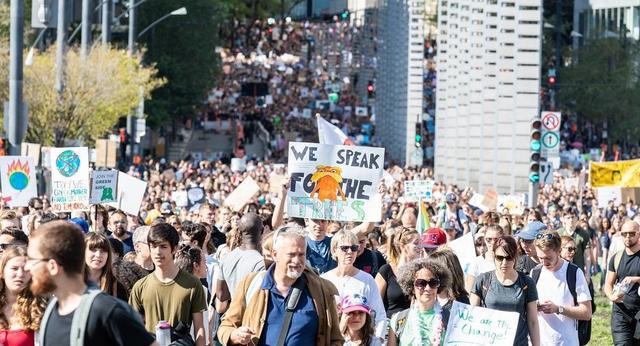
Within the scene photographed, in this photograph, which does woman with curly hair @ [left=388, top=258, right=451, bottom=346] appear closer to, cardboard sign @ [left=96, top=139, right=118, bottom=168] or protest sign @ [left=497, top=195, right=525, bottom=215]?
protest sign @ [left=497, top=195, right=525, bottom=215]

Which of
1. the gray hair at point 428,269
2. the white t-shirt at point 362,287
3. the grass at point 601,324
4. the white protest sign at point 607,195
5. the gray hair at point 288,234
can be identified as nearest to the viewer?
the gray hair at point 288,234

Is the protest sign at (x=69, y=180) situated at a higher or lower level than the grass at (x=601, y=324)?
higher

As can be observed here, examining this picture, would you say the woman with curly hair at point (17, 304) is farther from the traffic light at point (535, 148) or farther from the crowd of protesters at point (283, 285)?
the traffic light at point (535, 148)

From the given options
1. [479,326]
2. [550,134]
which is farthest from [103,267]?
[550,134]

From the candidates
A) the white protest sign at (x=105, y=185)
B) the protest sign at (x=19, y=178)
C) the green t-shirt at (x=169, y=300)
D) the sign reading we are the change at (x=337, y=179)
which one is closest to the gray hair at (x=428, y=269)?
the green t-shirt at (x=169, y=300)

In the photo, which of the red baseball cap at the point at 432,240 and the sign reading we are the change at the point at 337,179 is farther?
the sign reading we are the change at the point at 337,179

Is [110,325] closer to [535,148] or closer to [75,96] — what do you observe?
[535,148]

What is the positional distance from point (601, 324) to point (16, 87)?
1511cm

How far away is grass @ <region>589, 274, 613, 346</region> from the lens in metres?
19.6

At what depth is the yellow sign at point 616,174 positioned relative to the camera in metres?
28.6

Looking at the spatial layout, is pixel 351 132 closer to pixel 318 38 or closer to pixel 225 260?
pixel 318 38

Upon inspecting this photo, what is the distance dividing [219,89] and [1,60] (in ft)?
186

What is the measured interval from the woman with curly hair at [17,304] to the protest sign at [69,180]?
10.0 metres

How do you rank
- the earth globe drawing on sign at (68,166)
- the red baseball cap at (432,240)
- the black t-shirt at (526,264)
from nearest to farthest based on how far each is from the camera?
the red baseball cap at (432,240)
the black t-shirt at (526,264)
the earth globe drawing on sign at (68,166)
